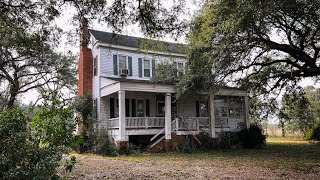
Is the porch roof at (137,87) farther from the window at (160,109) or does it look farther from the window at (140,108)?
the window at (160,109)

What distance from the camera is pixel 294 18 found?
42.7 ft

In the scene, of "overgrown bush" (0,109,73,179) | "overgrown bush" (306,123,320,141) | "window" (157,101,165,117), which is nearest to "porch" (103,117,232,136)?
"window" (157,101,165,117)

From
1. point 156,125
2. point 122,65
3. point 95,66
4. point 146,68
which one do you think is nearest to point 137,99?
point 146,68

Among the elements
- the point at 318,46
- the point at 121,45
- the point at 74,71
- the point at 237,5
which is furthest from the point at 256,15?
the point at 74,71

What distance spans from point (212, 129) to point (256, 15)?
1066 cm

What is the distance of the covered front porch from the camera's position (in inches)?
735

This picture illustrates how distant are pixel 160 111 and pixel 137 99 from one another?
2.23 metres

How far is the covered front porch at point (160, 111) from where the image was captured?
735 inches

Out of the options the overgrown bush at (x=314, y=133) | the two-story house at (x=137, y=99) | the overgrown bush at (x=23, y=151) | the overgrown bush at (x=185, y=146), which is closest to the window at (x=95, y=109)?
the two-story house at (x=137, y=99)

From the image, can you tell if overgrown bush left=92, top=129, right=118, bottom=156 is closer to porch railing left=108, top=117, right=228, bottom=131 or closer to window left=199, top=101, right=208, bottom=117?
porch railing left=108, top=117, right=228, bottom=131

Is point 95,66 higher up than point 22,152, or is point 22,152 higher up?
point 95,66

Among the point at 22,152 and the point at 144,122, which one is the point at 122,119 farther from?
the point at 22,152

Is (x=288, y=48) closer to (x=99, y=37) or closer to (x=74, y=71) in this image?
(x=99, y=37)

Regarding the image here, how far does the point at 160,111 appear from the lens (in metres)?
23.4
